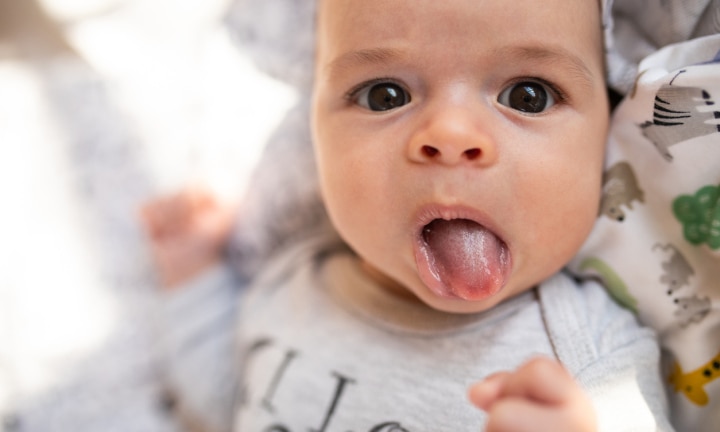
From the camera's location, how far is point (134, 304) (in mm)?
1219

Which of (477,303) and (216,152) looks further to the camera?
(216,152)

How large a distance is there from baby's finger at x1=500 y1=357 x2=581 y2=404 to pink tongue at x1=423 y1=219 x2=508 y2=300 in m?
0.15

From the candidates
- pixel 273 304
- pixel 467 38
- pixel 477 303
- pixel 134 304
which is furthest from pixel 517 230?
pixel 134 304

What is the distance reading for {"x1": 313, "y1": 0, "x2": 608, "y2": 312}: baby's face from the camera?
673mm

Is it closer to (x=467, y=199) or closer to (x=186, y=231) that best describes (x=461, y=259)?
(x=467, y=199)

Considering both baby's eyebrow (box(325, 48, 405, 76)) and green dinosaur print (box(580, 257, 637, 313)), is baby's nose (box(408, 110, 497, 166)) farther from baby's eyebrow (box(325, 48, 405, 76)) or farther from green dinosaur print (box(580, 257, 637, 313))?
green dinosaur print (box(580, 257, 637, 313))

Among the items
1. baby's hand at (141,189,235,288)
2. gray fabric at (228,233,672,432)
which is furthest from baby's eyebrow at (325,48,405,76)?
baby's hand at (141,189,235,288)

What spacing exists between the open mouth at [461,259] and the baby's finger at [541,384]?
146 mm

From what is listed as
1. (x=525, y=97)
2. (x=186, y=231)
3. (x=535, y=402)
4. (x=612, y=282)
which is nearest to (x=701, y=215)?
(x=612, y=282)

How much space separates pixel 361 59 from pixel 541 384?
0.41m

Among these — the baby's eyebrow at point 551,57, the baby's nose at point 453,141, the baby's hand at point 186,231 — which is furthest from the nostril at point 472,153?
the baby's hand at point 186,231

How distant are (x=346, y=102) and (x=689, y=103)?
1.30 ft

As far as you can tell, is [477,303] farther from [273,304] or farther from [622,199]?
[273,304]

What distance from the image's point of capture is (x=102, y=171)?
1278 mm
